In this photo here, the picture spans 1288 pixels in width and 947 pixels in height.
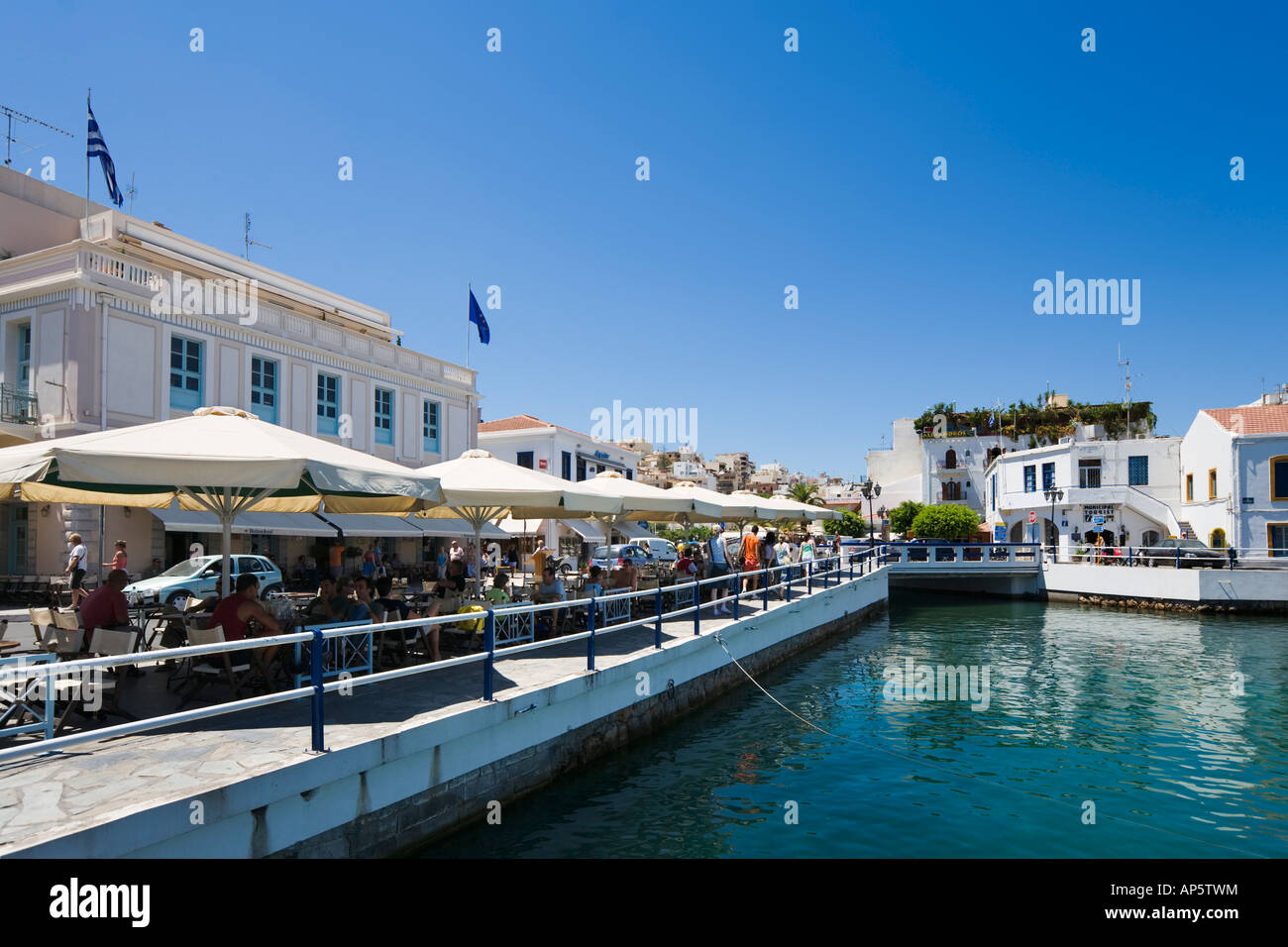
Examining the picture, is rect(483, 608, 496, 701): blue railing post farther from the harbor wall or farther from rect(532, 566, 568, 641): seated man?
rect(532, 566, 568, 641): seated man

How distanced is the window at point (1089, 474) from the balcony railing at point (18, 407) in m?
50.0

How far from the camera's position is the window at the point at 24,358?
20.6 metres

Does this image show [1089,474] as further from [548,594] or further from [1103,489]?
[548,594]

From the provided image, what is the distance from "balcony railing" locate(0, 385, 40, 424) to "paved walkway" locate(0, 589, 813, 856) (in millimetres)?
15370

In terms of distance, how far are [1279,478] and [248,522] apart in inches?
1681

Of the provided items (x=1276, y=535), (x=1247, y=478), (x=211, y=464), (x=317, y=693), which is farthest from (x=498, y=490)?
(x=1276, y=535)

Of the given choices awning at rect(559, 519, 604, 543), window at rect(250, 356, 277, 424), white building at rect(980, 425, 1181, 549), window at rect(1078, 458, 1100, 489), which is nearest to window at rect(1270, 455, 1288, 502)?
white building at rect(980, 425, 1181, 549)

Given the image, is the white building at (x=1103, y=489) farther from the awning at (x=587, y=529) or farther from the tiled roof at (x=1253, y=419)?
the awning at (x=587, y=529)

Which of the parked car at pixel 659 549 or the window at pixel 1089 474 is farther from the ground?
the window at pixel 1089 474

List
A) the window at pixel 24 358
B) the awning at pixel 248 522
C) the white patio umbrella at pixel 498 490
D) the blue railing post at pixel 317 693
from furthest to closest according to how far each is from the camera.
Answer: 1. the window at pixel 24 358
2. the awning at pixel 248 522
3. the white patio umbrella at pixel 498 490
4. the blue railing post at pixel 317 693

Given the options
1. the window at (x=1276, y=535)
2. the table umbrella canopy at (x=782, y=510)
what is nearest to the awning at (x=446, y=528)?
the table umbrella canopy at (x=782, y=510)

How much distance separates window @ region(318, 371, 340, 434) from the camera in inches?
1043
